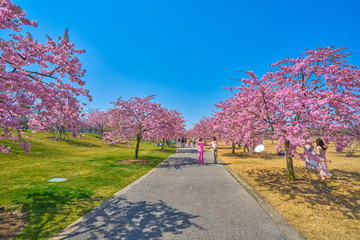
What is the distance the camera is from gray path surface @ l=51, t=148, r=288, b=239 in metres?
3.97

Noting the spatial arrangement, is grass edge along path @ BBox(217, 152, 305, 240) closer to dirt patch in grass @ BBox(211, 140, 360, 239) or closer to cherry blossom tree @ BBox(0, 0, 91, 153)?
dirt patch in grass @ BBox(211, 140, 360, 239)

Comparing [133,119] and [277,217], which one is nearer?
[277,217]

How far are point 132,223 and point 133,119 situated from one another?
34.7 ft

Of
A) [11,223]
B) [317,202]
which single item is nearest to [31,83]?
[11,223]

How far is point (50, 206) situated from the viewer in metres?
A: 5.37

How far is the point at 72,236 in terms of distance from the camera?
3.87m

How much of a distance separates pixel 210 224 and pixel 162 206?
1815mm

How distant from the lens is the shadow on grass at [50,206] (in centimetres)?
411

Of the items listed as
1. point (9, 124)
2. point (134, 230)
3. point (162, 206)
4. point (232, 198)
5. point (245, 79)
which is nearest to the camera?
point (9, 124)

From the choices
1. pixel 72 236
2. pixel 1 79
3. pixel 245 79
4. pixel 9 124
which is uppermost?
pixel 245 79

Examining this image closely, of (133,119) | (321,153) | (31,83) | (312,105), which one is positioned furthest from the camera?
(133,119)

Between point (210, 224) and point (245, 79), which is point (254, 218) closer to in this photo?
point (210, 224)

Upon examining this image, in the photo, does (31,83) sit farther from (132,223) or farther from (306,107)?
(306,107)

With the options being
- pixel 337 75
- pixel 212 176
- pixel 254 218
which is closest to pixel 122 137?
pixel 212 176
